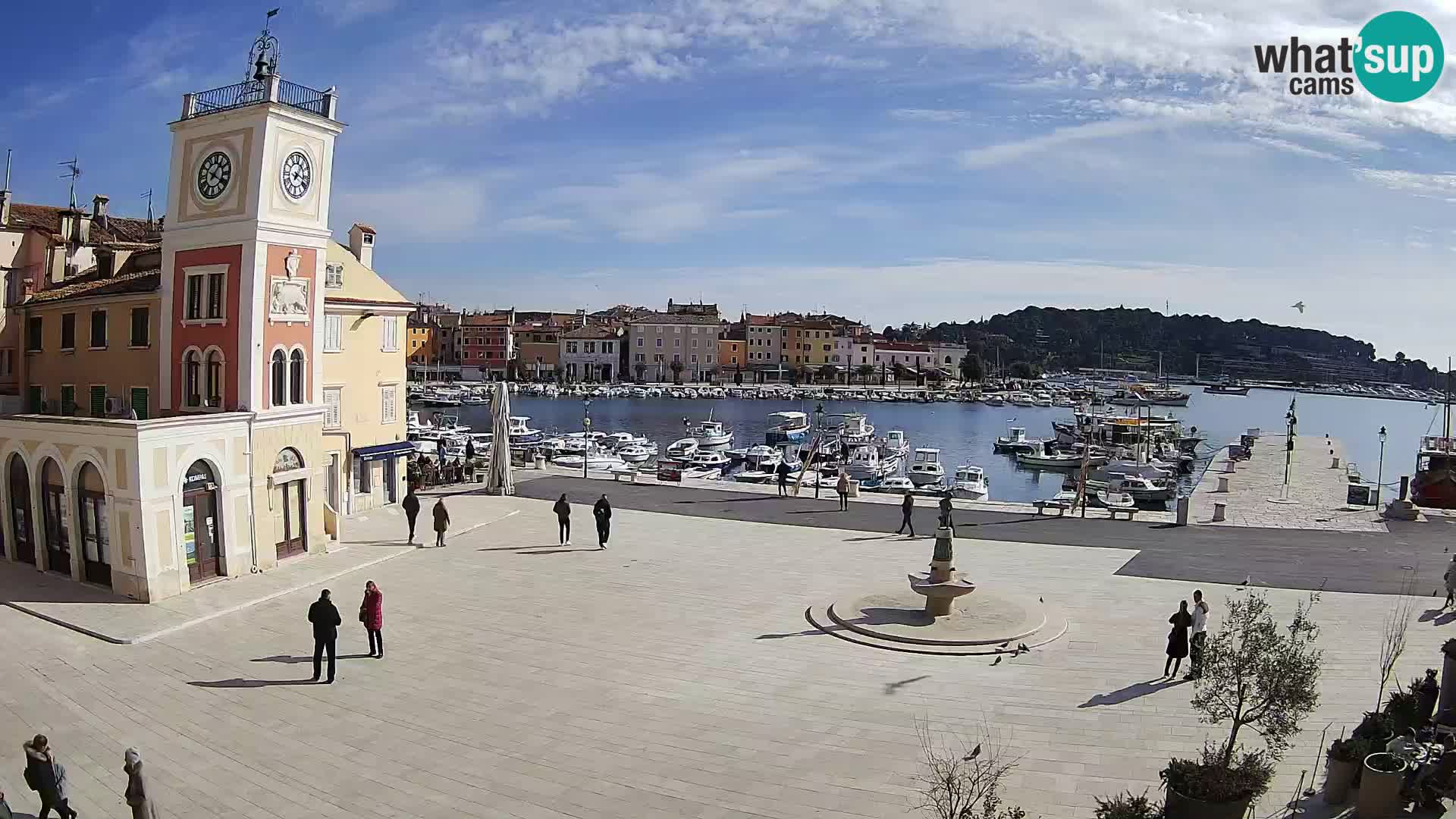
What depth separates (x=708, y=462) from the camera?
58656mm

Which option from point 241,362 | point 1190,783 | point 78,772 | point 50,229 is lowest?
point 78,772

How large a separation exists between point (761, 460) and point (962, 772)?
50.0m

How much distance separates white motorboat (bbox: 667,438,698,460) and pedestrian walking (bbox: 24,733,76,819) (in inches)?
2057

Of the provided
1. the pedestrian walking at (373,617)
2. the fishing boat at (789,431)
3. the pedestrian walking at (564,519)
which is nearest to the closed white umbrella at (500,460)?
the pedestrian walking at (564,519)

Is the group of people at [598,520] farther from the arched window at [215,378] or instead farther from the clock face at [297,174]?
the clock face at [297,174]

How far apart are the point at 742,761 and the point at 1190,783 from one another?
14.8ft

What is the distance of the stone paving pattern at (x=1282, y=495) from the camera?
26.5 meters

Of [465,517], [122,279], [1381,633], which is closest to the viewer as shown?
[1381,633]

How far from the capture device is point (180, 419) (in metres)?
17.8

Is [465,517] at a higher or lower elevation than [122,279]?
lower

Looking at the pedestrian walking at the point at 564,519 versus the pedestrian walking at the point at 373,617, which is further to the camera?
the pedestrian walking at the point at 564,519

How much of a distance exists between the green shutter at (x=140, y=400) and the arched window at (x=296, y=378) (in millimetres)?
3803

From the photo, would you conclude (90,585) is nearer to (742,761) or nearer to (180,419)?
(180,419)

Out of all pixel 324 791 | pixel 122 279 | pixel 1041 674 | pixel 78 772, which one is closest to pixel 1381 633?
pixel 1041 674
